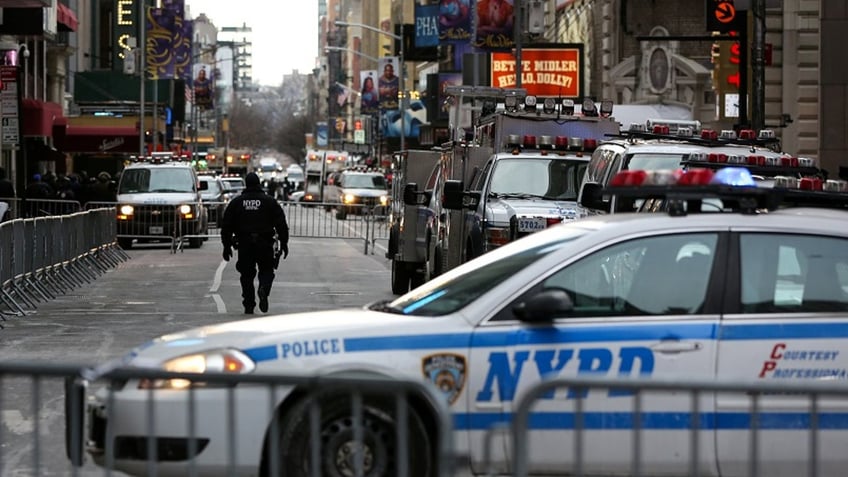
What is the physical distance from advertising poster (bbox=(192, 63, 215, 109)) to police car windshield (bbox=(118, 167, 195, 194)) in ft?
242

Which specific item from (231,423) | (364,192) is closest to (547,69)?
(364,192)

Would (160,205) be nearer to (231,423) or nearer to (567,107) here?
(567,107)

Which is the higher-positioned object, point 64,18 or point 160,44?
point 160,44

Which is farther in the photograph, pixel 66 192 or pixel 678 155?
pixel 66 192

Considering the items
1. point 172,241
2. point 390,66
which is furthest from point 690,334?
point 390,66

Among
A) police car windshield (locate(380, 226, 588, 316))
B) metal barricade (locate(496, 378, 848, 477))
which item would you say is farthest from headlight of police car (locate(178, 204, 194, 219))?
metal barricade (locate(496, 378, 848, 477))

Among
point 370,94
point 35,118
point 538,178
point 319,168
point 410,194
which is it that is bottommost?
point 410,194

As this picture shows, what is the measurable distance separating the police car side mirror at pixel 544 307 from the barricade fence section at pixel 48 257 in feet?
40.6

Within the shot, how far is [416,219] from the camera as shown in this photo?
24.1 m

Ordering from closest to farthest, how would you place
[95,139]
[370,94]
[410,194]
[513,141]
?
[513,141], [410,194], [95,139], [370,94]

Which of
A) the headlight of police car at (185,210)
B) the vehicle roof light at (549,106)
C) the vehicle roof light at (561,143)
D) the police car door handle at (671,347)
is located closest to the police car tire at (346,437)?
the police car door handle at (671,347)

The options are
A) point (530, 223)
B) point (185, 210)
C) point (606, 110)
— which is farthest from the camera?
point (185, 210)

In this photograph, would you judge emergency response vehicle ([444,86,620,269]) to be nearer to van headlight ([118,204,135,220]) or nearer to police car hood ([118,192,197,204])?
van headlight ([118,204,135,220])

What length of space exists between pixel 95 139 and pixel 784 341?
55663 mm
